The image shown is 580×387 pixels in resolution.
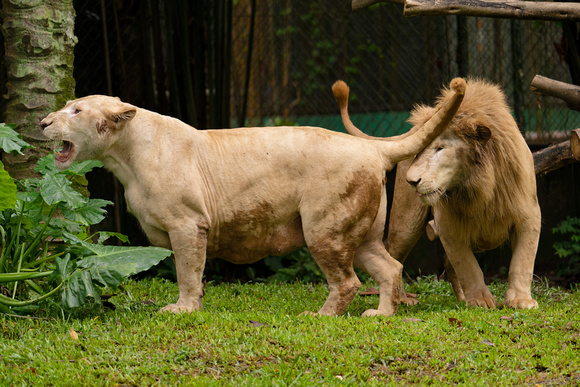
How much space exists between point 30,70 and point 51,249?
142cm

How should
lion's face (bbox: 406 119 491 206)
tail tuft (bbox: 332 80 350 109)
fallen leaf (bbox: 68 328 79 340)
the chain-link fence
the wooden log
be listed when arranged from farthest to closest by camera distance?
the chain-link fence, the wooden log, tail tuft (bbox: 332 80 350 109), lion's face (bbox: 406 119 491 206), fallen leaf (bbox: 68 328 79 340)

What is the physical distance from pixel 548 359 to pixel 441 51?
18.2 feet

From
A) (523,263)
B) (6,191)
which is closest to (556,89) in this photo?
(523,263)

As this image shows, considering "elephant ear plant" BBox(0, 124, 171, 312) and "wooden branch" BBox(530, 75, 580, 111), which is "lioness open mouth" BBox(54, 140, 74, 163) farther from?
"wooden branch" BBox(530, 75, 580, 111)

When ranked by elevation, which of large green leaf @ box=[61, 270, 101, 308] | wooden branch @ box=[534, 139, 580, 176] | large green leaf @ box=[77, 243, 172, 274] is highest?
wooden branch @ box=[534, 139, 580, 176]

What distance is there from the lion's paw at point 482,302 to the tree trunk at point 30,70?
11.5 ft

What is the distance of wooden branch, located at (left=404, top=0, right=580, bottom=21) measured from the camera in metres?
5.56

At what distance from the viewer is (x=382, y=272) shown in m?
4.98

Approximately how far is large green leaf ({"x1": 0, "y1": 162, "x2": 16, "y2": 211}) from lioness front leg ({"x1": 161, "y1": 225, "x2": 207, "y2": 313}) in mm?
1020

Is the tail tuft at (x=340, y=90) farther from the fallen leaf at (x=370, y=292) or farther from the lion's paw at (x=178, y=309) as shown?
the lion's paw at (x=178, y=309)

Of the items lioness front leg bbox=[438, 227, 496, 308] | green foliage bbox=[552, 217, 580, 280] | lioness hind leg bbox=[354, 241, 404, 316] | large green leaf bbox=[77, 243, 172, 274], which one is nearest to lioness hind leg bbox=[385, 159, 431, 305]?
lioness front leg bbox=[438, 227, 496, 308]

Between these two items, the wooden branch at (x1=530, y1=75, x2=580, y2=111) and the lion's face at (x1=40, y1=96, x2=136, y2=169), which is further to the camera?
the wooden branch at (x1=530, y1=75, x2=580, y2=111)

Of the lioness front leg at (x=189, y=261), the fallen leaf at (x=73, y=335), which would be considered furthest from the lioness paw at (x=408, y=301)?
the fallen leaf at (x=73, y=335)

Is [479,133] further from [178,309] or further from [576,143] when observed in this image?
[178,309]
